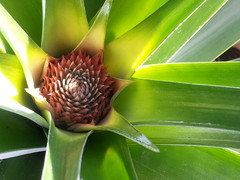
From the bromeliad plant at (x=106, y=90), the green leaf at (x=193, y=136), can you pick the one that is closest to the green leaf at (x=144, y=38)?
the bromeliad plant at (x=106, y=90)

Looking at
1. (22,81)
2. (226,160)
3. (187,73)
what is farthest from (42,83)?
(226,160)

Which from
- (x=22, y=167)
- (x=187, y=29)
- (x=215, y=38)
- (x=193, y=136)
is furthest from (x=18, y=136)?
(x=215, y=38)

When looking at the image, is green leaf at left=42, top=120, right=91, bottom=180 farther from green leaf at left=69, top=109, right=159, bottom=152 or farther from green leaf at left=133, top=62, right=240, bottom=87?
green leaf at left=133, top=62, right=240, bottom=87

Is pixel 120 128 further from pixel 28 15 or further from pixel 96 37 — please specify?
pixel 28 15

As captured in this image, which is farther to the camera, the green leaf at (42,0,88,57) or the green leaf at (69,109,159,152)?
the green leaf at (42,0,88,57)

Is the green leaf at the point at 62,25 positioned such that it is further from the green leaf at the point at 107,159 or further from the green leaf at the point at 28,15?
the green leaf at the point at 107,159

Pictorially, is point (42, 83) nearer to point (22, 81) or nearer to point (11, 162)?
point (22, 81)

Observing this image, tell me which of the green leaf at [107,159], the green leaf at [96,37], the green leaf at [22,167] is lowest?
the green leaf at [22,167]

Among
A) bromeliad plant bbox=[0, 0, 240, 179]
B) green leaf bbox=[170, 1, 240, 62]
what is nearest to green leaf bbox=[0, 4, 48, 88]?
bromeliad plant bbox=[0, 0, 240, 179]
